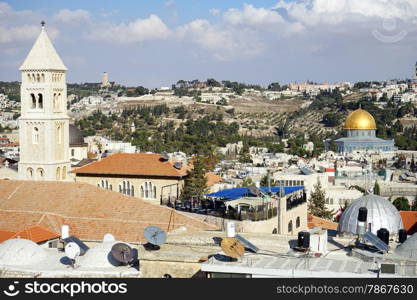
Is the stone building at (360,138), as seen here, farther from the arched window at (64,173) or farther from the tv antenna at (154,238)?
the tv antenna at (154,238)

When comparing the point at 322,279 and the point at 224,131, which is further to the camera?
the point at 224,131

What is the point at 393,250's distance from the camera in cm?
1991

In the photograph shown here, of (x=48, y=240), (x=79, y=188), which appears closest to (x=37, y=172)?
(x=79, y=188)

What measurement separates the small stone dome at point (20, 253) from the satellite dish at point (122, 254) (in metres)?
2.26

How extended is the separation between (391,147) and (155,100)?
93363mm

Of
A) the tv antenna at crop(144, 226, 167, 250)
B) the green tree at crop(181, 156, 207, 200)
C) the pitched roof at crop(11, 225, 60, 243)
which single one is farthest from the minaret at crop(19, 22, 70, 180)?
the tv antenna at crop(144, 226, 167, 250)

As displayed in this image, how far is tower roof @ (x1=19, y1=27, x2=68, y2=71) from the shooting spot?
40.8 m

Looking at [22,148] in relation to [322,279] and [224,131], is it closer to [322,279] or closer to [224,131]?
[322,279]

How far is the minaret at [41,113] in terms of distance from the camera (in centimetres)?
4081

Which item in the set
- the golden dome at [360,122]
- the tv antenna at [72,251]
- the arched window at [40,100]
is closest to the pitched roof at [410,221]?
the tv antenna at [72,251]

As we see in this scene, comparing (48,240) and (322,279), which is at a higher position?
(322,279)

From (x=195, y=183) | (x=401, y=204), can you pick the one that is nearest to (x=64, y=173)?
(x=195, y=183)

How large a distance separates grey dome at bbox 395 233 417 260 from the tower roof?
24744 mm

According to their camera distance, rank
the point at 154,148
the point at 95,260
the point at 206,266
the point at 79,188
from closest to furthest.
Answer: the point at 206,266 < the point at 95,260 < the point at 79,188 < the point at 154,148
